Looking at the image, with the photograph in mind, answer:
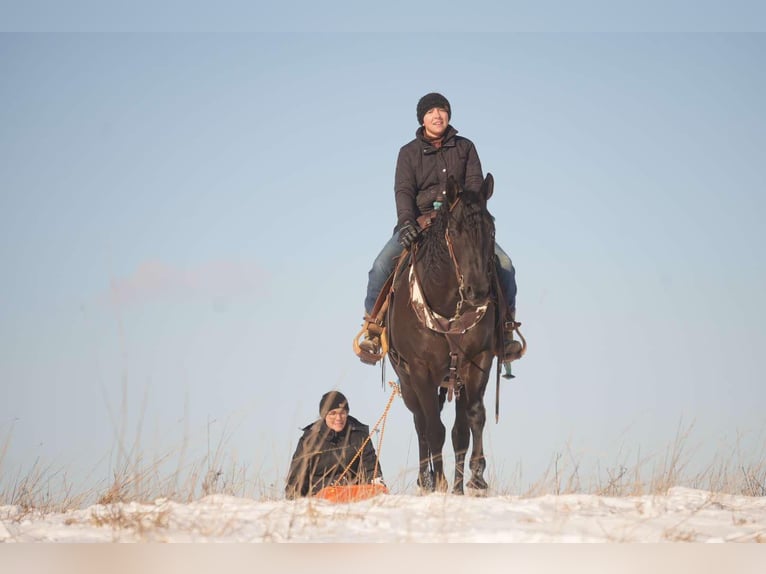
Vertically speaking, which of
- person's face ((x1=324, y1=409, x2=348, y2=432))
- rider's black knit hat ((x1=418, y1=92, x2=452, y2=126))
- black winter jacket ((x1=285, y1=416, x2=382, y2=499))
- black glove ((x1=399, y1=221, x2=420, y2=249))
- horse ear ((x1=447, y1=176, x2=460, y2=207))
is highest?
rider's black knit hat ((x1=418, y1=92, x2=452, y2=126))

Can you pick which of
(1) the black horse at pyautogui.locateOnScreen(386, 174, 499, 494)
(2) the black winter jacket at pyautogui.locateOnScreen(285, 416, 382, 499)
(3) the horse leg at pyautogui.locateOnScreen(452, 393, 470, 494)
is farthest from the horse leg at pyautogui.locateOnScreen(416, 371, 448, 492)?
(2) the black winter jacket at pyautogui.locateOnScreen(285, 416, 382, 499)

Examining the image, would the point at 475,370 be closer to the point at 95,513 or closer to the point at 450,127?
the point at 450,127

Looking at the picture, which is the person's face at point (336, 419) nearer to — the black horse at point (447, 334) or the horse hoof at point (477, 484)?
the black horse at point (447, 334)

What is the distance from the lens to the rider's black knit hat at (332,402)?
955cm

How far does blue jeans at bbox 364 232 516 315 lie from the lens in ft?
29.8

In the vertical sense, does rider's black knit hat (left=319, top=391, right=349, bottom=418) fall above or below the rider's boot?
below

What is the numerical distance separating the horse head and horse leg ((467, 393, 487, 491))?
1.02 metres

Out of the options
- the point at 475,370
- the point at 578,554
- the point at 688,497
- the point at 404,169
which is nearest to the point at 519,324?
the point at 475,370

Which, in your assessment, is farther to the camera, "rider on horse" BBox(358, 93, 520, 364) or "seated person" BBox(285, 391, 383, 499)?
"seated person" BBox(285, 391, 383, 499)

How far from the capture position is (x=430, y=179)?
916cm

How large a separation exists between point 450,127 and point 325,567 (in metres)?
5.17

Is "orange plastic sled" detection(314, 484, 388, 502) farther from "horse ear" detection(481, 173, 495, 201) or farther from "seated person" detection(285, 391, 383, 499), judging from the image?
"horse ear" detection(481, 173, 495, 201)

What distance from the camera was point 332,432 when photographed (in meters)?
9.89

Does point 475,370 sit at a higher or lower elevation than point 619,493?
higher
